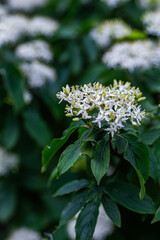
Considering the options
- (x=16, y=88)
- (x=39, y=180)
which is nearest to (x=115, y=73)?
(x=16, y=88)

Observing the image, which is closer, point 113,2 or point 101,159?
point 101,159

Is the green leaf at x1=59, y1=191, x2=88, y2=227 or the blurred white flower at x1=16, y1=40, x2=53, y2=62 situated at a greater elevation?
the blurred white flower at x1=16, y1=40, x2=53, y2=62

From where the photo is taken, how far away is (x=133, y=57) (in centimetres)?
243

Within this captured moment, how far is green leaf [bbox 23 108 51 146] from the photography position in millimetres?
2604

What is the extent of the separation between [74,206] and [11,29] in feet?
5.80

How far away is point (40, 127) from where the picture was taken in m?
2.66

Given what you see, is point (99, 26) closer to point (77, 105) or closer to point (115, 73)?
point (115, 73)

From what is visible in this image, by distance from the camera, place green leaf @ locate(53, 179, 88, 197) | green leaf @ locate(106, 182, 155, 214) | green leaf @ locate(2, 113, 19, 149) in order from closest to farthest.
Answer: green leaf @ locate(106, 182, 155, 214) → green leaf @ locate(53, 179, 88, 197) → green leaf @ locate(2, 113, 19, 149)

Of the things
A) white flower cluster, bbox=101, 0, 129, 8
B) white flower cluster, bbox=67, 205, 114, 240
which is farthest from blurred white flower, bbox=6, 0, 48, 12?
white flower cluster, bbox=67, 205, 114, 240

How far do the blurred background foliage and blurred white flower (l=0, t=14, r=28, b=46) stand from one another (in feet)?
0.40

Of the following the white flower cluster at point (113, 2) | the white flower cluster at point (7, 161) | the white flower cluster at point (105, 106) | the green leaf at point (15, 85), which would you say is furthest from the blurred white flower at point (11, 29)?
the white flower cluster at point (105, 106)

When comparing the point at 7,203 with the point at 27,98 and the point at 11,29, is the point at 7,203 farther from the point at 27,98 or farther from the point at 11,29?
the point at 11,29

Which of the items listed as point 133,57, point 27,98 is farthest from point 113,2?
point 27,98

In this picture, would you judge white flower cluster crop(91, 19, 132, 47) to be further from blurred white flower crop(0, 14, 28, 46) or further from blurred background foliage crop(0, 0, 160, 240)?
blurred white flower crop(0, 14, 28, 46)
